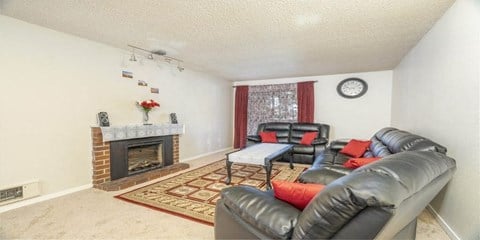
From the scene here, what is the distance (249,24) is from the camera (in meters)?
2.59

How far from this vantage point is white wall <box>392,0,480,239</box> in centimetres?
171

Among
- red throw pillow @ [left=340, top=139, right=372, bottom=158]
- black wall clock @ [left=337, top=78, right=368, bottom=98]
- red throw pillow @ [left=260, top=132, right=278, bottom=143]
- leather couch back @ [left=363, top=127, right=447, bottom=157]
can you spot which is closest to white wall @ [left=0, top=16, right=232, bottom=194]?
red throw pillow @ [left=260, top=132, right=278, bottom=143]

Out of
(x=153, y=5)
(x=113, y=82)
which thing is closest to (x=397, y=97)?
(x=153, y=5)

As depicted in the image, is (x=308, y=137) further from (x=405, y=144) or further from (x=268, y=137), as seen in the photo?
(x=405, y=144)

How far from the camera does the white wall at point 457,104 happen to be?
1.71 meters

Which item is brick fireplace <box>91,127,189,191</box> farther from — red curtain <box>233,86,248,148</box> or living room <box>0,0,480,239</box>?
red curtain <box>233,86,248,148</box>

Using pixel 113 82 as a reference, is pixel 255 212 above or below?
below

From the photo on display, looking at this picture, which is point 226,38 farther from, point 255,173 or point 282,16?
point 255,173

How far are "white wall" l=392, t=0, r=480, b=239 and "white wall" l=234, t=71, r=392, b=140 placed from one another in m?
2.65

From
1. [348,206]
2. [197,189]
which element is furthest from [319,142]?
[348,206]

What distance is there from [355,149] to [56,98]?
4.31 m

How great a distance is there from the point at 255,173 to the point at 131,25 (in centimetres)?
284

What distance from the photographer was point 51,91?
2.83 m

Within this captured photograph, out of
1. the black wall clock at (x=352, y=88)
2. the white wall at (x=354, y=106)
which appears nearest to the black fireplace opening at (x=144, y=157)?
the white wall at (x=354, y=106)
